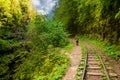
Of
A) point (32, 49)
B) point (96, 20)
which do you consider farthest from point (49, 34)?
point (96, 20)

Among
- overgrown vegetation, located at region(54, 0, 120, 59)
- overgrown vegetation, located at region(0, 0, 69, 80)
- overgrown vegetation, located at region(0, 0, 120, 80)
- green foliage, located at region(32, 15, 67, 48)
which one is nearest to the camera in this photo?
overgrown vegetation, located at region(0, 0, 69, 80)

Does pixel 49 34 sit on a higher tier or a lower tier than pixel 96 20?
lower

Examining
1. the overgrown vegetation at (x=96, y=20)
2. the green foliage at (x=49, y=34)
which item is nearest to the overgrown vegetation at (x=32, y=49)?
the green foliage at (x=49, y=34)

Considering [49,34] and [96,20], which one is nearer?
[49,34]

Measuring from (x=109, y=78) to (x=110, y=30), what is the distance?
16419 millimetres

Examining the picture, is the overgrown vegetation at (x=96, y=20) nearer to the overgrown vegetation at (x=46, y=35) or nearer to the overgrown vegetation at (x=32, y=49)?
the overgrown vegetation at (x=46, y=35)

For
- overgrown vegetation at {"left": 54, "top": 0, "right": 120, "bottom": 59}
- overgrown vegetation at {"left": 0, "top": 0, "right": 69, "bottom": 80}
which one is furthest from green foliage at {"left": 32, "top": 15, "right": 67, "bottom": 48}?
overgrown vegetation at {"left": 54, "top": 0, "right": 120, "bottom": 59}

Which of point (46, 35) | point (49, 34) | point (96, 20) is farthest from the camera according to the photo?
point (96, 20)

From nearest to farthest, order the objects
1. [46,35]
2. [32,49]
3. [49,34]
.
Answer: [46,35], [49,34], [32,49]

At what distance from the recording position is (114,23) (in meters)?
25.4

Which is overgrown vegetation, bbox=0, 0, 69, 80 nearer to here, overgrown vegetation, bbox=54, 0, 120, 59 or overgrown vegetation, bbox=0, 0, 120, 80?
overgrown vegetation, bbox=0, 0, 120, 80

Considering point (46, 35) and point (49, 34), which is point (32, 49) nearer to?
point (46, 35)

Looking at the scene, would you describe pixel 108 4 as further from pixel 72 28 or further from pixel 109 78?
pixel 72 28

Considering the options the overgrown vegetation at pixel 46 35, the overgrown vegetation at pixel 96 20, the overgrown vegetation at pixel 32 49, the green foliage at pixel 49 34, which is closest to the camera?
the overgrown vegetation at pixel 32 49
